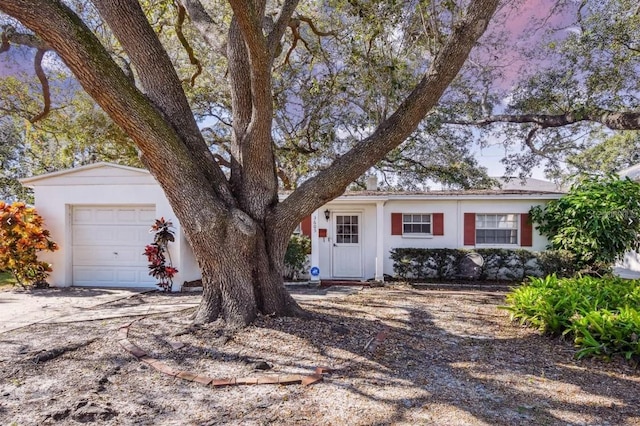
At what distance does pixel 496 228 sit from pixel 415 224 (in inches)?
92.6

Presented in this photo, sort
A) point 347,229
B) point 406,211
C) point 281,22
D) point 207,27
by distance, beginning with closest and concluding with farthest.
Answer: point 281,22, point 207,27, point 406,211, point 347,229

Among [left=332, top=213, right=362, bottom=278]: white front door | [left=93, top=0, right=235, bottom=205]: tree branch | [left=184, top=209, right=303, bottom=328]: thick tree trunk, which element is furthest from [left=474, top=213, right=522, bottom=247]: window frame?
[left=93, top=0, right=235, bottom=205]: tree branch

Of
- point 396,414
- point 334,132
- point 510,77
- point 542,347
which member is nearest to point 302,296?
point 542,347

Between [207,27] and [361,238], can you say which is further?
[361,238]

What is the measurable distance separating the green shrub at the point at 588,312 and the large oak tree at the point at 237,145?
334cm

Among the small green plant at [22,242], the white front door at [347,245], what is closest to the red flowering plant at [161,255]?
the small green plant at [22,242]

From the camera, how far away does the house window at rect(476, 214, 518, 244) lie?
11.1 meters

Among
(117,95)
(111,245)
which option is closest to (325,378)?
(117,95)

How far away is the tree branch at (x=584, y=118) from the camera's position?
8.47m

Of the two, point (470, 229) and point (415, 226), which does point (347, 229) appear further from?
point (470, 229)

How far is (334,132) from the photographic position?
14141mm

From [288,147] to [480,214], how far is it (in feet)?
24.2

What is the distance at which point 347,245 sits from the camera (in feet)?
37.4

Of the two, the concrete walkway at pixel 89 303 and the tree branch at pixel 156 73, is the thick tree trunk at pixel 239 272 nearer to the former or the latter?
the tree branch at pixel 156 73
